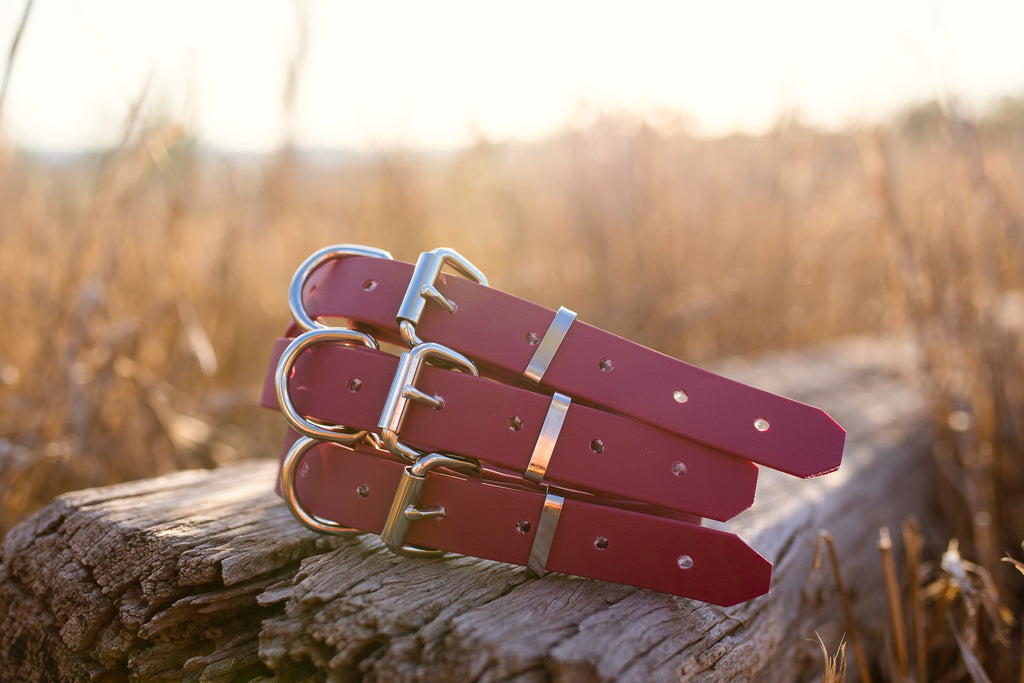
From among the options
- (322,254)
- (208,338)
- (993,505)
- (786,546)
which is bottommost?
(993,505)

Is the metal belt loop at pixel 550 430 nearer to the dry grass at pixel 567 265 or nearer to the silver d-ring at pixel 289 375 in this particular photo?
the silver d-ring at pixel 289 375

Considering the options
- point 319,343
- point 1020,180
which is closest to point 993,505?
point 319,343

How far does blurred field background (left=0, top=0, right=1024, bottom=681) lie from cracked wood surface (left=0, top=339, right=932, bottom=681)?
1.50 ft

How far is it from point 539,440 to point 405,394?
0.25m

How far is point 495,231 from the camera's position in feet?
14.4

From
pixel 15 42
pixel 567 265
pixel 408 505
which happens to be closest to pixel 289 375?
pixel 408 505

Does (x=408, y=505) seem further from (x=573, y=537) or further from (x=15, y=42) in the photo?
(x=15, y=42)

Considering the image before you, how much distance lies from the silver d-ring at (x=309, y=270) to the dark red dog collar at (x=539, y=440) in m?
0.05

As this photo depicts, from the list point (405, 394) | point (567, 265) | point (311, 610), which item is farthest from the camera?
point (567, 265)

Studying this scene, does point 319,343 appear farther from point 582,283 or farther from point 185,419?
point 582,283

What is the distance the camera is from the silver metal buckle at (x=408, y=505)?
1.21 meters

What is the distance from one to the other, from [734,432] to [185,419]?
6.14 feet

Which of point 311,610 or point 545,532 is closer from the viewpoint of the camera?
point 311,610

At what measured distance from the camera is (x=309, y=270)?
4.50 feet
